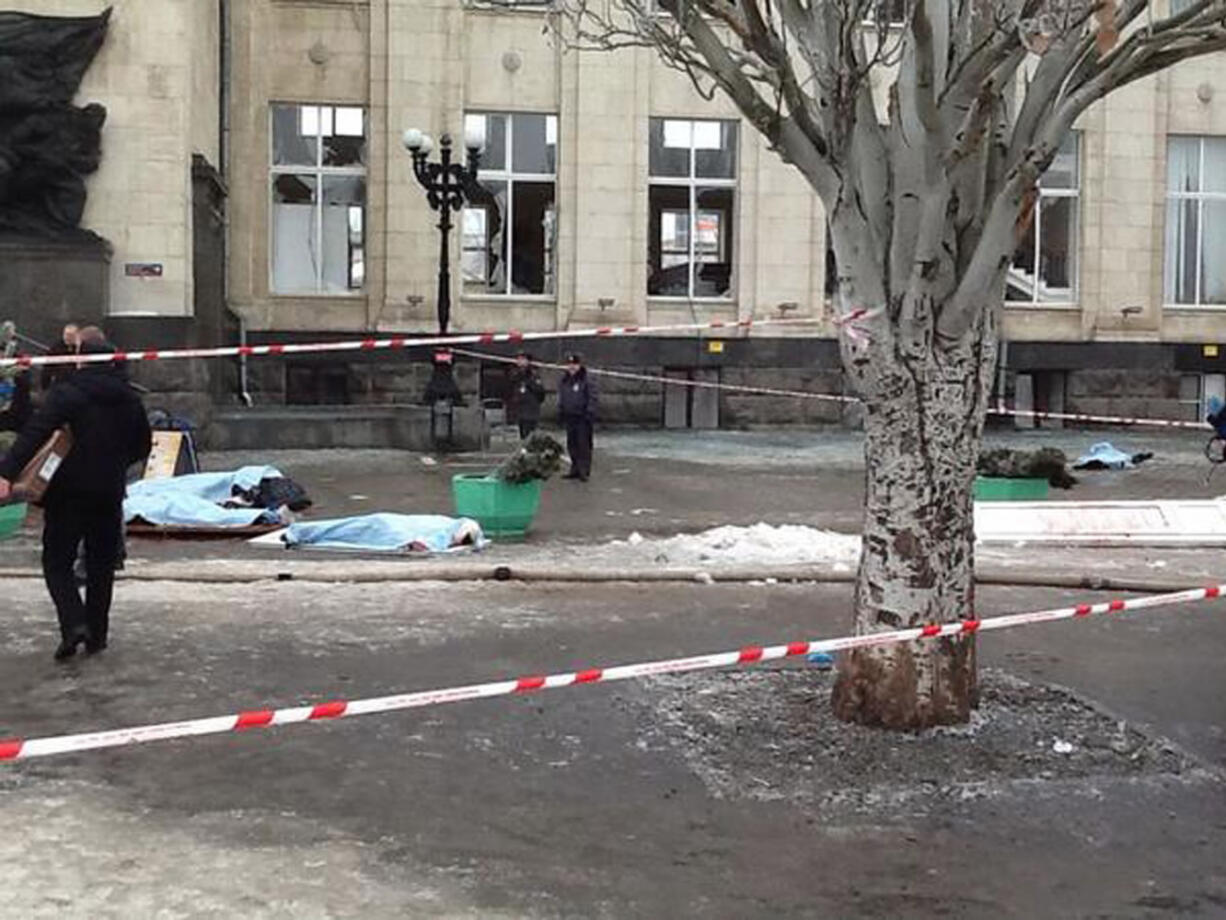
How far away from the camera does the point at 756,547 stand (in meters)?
12.7

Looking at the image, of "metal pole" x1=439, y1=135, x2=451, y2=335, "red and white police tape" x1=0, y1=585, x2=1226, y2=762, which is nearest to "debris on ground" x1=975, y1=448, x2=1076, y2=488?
"red and white police tape" x1=0, y1=585, x2=1226, y2=762

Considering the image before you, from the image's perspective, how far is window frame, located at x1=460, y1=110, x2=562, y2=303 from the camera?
104 feet

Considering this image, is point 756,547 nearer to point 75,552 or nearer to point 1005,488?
point 1005,488

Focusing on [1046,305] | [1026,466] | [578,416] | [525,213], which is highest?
[525,213]

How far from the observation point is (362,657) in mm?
8359

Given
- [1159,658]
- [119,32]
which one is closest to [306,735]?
[1159,658]

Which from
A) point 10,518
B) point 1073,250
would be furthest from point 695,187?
point 10,518

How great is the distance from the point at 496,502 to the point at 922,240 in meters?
7.59

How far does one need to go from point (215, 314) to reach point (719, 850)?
23.8 m

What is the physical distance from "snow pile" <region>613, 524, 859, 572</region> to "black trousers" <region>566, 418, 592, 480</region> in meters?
5.92

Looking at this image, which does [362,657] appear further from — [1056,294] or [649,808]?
[1056,294]

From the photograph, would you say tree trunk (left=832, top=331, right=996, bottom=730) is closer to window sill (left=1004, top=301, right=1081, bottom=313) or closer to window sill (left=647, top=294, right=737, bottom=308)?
window sill (left=647, top=294, right=737, bottom=308)

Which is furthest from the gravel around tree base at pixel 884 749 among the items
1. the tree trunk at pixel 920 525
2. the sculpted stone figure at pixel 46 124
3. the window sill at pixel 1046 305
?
the window sill at pixel 1046 305

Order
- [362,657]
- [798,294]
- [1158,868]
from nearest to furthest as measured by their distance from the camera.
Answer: [1158,868], [362,657], [798,294]
